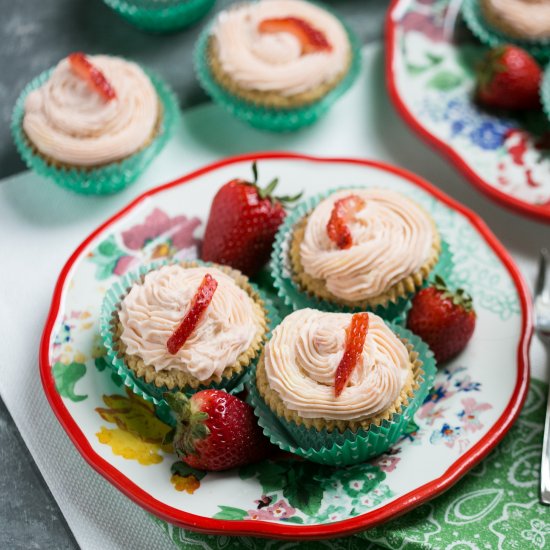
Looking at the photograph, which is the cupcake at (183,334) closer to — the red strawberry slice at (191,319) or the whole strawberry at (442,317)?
the red strawberry slice at (191,319)

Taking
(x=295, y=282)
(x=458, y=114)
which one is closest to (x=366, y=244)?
(x=295, y=282)

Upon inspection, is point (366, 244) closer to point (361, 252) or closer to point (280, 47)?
point (361, 252)

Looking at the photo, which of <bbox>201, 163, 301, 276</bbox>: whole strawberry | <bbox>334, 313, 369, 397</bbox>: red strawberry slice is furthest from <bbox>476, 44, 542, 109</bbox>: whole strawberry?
<bbox>334, 313, 369, 397</bbox>: red strawberry slice

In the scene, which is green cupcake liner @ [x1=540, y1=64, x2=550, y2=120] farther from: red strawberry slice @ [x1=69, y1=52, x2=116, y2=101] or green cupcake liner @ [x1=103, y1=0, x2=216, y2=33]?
red strawberry slice @ [x1=69, y1=52, x2=116, y2=101]

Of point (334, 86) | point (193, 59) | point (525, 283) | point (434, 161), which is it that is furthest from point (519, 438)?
point (193, 59)

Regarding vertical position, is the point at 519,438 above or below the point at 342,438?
below

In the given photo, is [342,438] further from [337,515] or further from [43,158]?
[43,158]
